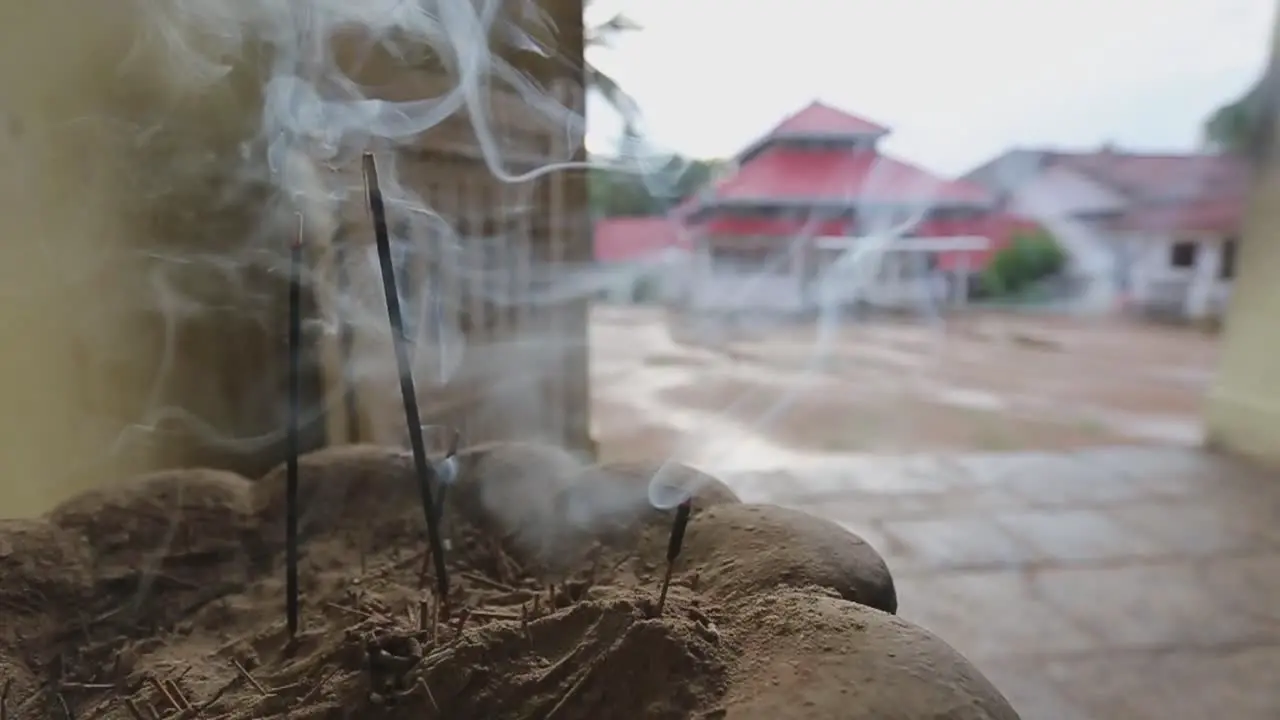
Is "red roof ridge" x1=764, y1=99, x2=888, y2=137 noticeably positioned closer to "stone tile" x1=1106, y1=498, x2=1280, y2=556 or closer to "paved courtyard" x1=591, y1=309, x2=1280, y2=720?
"paved courtyard" x1=591, y1=309, x2=1280, y2=720

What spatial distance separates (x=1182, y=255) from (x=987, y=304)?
0.82 m

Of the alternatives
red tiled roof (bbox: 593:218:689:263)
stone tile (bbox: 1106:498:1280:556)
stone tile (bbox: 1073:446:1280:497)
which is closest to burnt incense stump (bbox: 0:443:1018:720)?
red tiled roof (bbox: 593:218:689:263)

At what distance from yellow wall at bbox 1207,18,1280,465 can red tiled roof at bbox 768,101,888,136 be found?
136 cm

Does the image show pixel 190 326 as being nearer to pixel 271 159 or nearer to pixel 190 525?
pixel 271 159

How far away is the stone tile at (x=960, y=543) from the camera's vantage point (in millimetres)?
2014

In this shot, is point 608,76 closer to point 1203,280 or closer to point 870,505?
point 870,505

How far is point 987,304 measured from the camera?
3961 millimetres

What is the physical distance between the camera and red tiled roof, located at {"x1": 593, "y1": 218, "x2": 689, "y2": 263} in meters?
2.27

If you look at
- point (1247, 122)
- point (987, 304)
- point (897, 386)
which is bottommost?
point (897, 386)

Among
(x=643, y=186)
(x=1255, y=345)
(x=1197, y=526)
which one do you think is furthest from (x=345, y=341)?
(x=1255, y=345)

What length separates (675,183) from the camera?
2080 millimetres

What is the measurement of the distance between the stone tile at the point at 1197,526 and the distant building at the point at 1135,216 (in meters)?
1.33

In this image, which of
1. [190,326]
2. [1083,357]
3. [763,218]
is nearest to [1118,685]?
[763,218]

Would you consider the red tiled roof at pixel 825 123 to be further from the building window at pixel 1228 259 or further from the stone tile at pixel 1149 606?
the building window at pixel 1228 259
